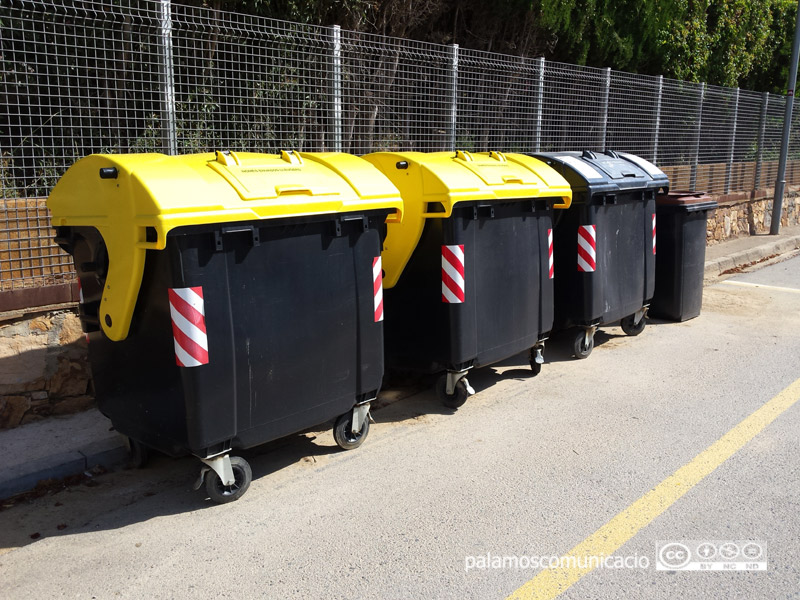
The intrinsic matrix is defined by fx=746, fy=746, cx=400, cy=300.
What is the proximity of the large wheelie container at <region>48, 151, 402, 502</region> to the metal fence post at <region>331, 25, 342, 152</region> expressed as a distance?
2.57m

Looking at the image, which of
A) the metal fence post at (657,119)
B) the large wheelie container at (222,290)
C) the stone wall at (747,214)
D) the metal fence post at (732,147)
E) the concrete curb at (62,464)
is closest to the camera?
the large wheelie container at (222,290)

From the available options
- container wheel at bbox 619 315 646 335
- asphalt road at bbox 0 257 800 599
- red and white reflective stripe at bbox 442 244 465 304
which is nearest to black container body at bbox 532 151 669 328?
container wheel at bbox 619 315 646 335

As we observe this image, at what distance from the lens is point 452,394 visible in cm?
529

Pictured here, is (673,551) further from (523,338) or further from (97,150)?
(97,150)

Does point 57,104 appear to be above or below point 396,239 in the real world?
above

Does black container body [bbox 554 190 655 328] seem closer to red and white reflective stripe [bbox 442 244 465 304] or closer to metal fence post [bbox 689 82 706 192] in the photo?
red and white reflective stripe [bbox 442 244 465 304]

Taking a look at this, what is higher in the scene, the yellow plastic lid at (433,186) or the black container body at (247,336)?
the yellow plastic lid at (433,186)

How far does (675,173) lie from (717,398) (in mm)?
8543

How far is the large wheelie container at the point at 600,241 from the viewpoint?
6.37m

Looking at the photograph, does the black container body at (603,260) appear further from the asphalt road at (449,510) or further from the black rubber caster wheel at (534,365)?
the asphalt road at (449,510)

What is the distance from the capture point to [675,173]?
13.1m

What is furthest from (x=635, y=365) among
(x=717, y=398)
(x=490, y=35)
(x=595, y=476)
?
(x=490, y=35)

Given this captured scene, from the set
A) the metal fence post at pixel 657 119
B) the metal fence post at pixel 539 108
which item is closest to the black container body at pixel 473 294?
the metal fence post at pixel 539 108

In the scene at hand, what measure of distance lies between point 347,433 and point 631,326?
4002mm
